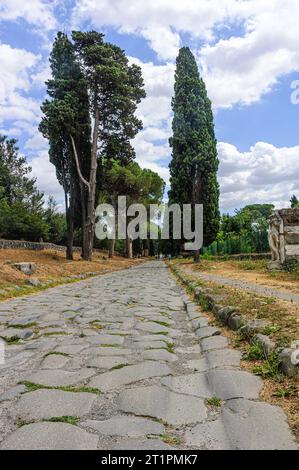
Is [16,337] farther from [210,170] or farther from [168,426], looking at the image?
[210,170]

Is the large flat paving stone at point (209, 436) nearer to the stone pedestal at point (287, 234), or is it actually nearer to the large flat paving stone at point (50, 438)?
the large flat paving stone at point (50, 438)

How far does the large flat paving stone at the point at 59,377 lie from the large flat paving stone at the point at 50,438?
2.34ft

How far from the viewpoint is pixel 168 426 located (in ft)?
6.92

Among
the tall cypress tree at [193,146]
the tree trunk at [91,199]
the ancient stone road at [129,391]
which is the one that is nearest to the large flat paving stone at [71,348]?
the ancient stone road at [129,391]

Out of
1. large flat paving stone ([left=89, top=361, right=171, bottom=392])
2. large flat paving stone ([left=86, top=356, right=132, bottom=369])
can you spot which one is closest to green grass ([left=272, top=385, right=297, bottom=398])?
large flat paving stone ([left=89, top=361, right=171, bottom=392])

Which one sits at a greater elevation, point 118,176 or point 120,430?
point 118,176

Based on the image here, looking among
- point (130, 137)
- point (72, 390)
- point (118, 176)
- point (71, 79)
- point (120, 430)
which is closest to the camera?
point (120, 430)

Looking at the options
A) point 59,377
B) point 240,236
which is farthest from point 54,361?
point 240,236

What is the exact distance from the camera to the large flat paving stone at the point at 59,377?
283 cm

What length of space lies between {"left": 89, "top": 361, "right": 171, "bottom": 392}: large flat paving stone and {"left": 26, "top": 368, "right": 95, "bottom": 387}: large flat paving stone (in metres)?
0.11

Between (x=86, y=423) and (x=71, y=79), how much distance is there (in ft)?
68.2

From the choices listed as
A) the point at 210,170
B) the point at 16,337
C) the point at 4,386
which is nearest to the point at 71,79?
the point at 210,170

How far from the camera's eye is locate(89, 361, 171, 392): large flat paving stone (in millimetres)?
2799

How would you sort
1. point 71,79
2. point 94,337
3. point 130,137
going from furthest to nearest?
point 130,137 < point 71,79 < point 94,337
